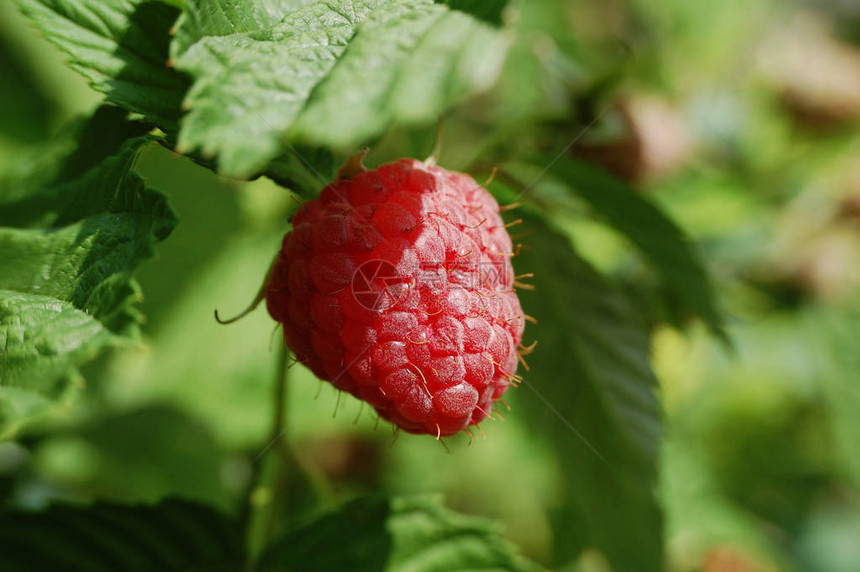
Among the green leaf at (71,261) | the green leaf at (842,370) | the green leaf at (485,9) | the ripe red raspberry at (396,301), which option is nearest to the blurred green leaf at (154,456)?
the green leaf at (71,261)

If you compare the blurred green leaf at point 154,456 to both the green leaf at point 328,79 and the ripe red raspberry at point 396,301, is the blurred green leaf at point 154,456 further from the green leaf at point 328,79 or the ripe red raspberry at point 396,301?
the green leaf at point 328,79

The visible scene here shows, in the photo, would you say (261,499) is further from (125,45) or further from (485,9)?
(485,9)

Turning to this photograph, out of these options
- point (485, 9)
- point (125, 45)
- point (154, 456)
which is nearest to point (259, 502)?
point (154, 456)

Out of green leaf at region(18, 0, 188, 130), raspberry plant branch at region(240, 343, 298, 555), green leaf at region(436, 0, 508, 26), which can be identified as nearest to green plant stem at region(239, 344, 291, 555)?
raspberry plant branch at region(240, 343, 298, 555)

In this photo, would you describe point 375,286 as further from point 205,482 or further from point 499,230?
point 205,482

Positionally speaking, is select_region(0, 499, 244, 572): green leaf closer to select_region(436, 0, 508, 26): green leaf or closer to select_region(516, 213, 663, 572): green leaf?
select_region(516, 213, 663, 572): green leaf

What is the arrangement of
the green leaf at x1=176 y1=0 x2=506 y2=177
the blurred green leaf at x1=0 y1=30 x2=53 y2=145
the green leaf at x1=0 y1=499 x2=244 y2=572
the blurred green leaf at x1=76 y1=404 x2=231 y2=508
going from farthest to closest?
the blurred green leaf at x1=0 y1=30 x2=53 y2=145, the blurred green leaf at x1=76 y1=404 x2=231 y2=508, the green leaf at x1=0 y1=499 x2=244 y2=572, the green leaf at x1=176 y1=0 x2=506 y2=177
